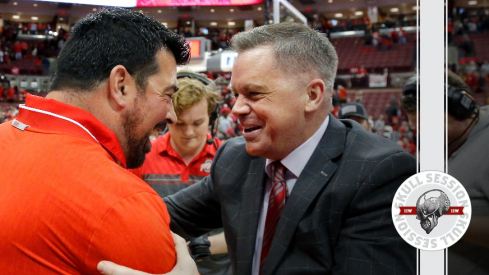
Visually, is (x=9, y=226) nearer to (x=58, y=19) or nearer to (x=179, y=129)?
(x=179, y=129)

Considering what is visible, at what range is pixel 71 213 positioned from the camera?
74cm

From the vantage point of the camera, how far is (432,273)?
3.70ft

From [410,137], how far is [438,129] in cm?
14

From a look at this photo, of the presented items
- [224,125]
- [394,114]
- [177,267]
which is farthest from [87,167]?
[224,125]

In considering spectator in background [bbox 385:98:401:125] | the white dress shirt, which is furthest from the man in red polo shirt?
spectator in background [bbox 385:98:401:125]

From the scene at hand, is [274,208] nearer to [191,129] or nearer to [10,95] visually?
[191,129]

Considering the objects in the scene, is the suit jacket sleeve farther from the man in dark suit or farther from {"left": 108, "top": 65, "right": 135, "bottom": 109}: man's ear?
{"left": 108, "top": 65, "right": 135, "bottom": 109}: man's ear

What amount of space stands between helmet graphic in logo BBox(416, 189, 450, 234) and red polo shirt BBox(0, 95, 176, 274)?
2.10 feet

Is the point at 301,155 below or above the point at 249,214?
above

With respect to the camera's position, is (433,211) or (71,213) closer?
(71,213)

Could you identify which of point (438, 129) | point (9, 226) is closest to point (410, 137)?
point (438, 129)

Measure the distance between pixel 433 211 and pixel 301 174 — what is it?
0.35 m

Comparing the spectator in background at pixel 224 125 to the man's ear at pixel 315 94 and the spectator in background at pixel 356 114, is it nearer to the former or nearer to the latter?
the spectator in background at pixel 356 114

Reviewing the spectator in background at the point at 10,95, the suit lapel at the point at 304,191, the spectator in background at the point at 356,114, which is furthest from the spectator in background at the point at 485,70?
the spectator in background at the point at 10,95
